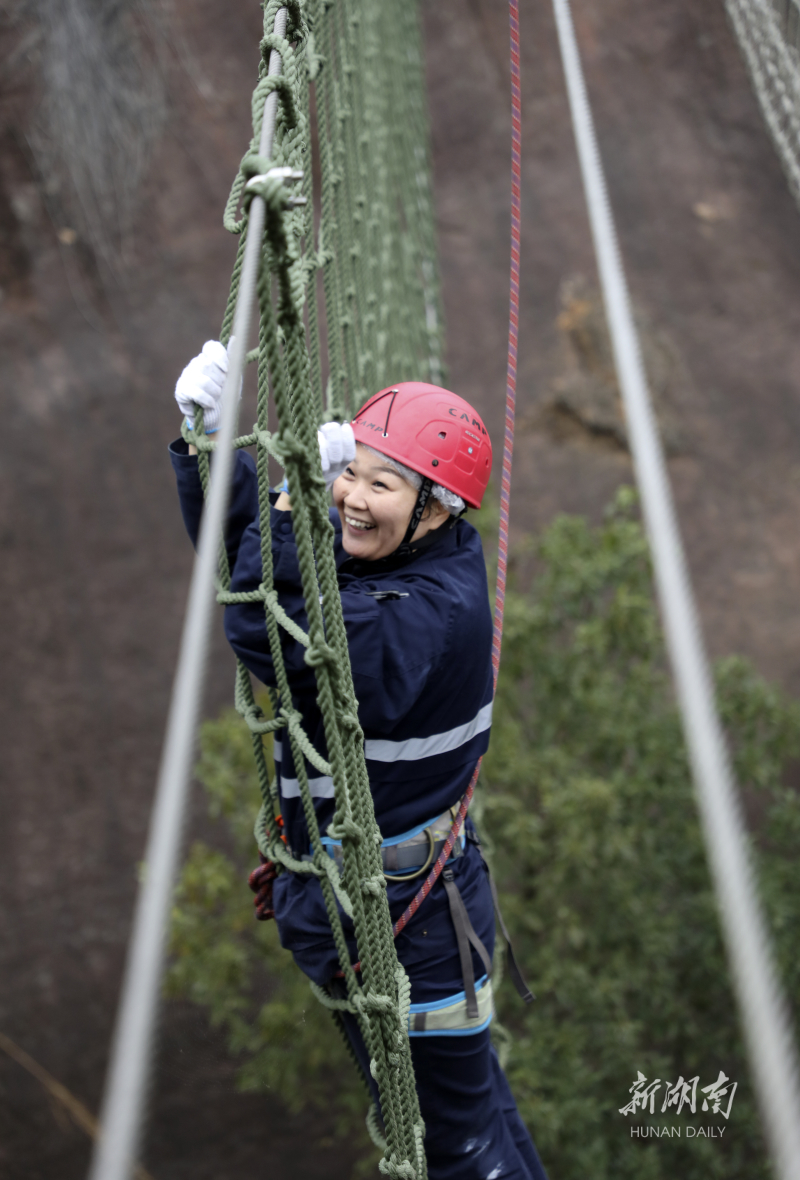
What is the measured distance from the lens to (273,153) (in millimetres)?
1172

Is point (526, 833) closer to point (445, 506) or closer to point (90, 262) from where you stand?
point (445, 506)

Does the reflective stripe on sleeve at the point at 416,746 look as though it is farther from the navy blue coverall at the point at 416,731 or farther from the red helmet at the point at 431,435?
the red helmet at the point at 431,435

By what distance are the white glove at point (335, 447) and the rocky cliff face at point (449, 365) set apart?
3.61 meters

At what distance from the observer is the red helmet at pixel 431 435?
1384 mm

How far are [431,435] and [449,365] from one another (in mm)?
3747

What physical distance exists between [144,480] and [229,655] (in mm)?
995

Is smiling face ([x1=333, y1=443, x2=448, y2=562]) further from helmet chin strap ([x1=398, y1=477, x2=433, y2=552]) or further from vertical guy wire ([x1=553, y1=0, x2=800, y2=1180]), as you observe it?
vertical guy wire ([x1=553, y1=0, x2=800, y2=1180])

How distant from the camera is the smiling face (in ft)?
4.50

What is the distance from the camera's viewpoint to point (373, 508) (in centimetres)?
137

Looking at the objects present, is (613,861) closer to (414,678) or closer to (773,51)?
(414,678)

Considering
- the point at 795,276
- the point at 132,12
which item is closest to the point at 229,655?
the point at 132,12

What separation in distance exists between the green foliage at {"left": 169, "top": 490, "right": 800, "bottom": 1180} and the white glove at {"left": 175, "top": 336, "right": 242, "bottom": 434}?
6.42 ft

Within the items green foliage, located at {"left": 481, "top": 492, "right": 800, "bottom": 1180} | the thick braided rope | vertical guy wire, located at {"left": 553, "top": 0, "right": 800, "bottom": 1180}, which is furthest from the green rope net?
green foliage, located at {"left": 481, "top": 492, "right": 800, "bottom": 1180}

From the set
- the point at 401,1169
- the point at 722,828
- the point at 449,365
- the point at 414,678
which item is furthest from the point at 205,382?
the point at 449,365
